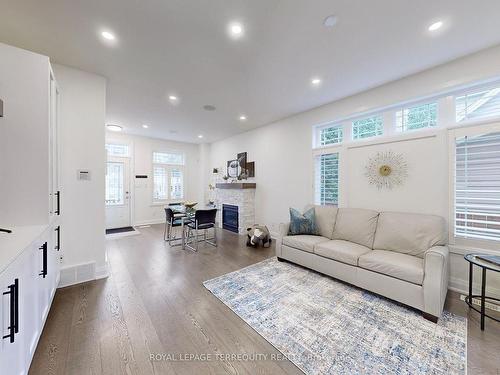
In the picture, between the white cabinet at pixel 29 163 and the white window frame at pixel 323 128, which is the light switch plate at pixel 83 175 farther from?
the white window frame at pixel 323 128

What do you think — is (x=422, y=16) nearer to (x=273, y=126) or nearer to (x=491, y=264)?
(x=491, y=264)

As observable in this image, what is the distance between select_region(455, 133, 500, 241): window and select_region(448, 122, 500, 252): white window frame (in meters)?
0.04

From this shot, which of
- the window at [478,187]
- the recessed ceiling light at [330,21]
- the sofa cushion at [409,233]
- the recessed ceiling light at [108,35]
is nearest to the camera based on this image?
the recessed ceiling light at [330,21]

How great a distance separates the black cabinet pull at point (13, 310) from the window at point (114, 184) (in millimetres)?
5616

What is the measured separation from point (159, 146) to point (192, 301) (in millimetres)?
5904

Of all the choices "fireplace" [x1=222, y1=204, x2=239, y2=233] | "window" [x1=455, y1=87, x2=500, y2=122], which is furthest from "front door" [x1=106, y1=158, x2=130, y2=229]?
"window" [x1=455, y1=87, x2=500, y2=122]

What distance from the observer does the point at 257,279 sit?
2834 mm

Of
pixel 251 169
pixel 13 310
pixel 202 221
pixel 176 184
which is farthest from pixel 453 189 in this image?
pixel 176 184

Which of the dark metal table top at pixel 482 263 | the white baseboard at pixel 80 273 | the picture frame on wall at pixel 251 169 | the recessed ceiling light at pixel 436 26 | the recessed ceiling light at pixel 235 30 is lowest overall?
the white baseboard at pixel 80 273

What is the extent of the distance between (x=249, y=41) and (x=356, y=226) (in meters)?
2.90

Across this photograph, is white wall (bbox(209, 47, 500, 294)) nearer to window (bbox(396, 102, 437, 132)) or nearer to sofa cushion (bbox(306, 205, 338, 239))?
window (bbox(396, 102, 437, 132))

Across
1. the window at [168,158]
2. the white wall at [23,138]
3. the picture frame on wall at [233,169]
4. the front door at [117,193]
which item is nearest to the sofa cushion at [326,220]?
the picture frame on wall at [233,169]

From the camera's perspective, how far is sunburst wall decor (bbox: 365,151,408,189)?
2.99 meters

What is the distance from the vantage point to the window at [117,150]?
6.05 meters
